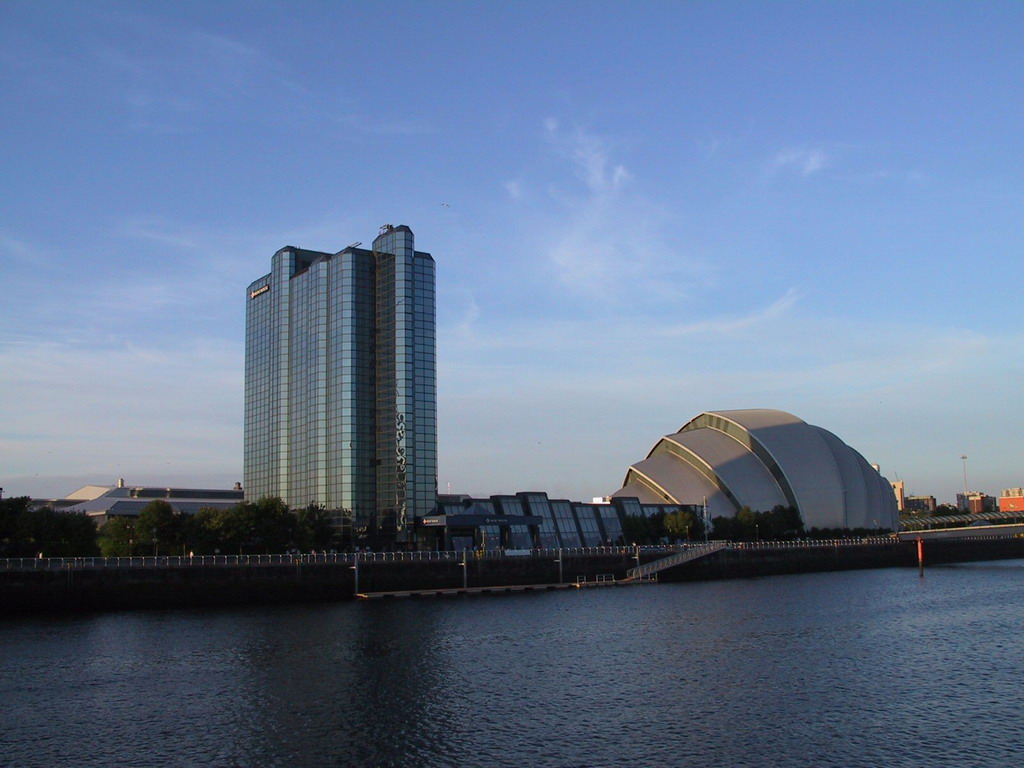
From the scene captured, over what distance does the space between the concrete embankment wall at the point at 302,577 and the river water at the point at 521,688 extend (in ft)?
19.6

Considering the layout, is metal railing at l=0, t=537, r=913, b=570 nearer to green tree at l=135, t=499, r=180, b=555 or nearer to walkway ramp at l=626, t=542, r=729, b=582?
walkway ramp at l=626, t=542, r=729, b=582

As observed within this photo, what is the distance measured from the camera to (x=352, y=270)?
5428 inches

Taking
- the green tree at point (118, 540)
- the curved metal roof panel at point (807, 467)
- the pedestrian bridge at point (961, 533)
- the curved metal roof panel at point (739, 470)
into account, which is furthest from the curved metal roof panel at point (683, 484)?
the green tree at point (118, 540)

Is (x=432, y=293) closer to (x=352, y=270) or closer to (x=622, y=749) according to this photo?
(x=352, y=270)

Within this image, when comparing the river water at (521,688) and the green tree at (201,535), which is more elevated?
the green tree at (201,535)

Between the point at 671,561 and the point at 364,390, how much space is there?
160ft

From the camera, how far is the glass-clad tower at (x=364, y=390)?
130 metres

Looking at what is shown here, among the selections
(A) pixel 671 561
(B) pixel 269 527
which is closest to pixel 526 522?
(A) pixel 671 561

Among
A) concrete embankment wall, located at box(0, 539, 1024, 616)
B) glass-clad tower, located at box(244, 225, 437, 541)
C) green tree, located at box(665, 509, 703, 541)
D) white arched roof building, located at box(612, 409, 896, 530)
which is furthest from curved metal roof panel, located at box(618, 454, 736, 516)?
glass-clad tower, located at box(244, 225, 437, 541)

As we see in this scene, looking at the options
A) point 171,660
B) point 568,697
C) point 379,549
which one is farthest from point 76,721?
point 379,549

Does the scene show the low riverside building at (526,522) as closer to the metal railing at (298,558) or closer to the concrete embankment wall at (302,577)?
the metal railing at (298,558)

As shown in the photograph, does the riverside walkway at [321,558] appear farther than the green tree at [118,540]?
No

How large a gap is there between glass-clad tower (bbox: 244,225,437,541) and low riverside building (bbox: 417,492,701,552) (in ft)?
19.3

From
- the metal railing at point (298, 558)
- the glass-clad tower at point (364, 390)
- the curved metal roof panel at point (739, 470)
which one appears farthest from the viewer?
the curved metal roof panel at point (739, 470)
